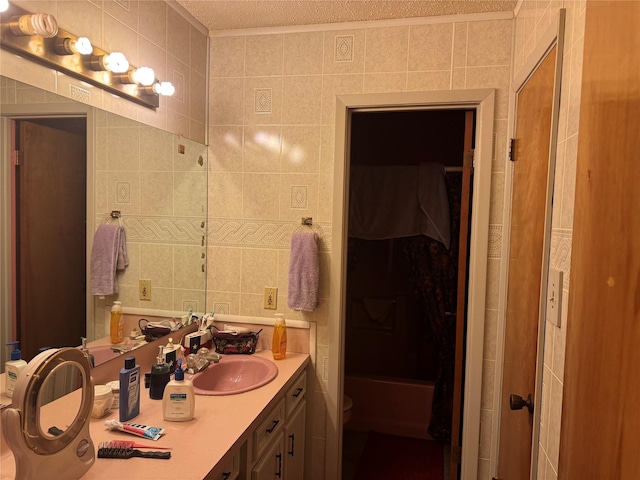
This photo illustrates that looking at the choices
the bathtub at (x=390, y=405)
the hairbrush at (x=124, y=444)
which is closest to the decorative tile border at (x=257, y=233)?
the hairbrush at (x=124, y=444)

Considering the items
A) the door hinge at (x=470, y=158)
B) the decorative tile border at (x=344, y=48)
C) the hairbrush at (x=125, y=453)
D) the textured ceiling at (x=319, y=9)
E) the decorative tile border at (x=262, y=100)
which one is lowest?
the hairbrush at (x=125, y=453)

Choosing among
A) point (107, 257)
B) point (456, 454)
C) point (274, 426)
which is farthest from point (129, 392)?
point (456, 454)

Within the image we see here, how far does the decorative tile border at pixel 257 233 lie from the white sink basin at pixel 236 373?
586 millimetres

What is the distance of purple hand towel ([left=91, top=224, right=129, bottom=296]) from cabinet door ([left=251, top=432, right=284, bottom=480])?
85 centimetres

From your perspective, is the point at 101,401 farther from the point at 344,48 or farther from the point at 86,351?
the point at 344,48

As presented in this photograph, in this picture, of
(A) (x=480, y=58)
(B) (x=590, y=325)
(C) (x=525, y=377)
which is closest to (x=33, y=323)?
(B) (x=590, y=325)

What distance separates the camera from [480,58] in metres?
1.97

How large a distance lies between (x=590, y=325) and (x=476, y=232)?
4.47ft

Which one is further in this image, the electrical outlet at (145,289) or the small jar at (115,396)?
the electrical outlet at (145,289)

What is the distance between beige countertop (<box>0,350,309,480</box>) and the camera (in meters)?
1.12

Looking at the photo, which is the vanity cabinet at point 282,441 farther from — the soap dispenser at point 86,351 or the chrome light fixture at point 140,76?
the chrome light fixture at point 140,76

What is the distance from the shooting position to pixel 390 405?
306 centimetres

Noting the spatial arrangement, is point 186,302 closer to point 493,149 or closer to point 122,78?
point 122,78

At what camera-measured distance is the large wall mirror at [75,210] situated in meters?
1.21
